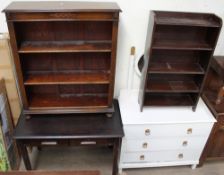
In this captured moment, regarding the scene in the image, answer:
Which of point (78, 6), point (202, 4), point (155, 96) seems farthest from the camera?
point (155, 96)

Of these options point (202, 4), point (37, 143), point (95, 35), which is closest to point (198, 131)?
point (202, 4)

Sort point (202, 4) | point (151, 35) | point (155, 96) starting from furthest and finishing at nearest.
Answer: point (155, 96)
point (202, 4)
point (151, 35)

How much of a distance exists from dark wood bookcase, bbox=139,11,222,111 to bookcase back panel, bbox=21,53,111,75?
0.39 m

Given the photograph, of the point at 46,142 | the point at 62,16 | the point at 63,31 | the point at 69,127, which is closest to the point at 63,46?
the point at 63,31

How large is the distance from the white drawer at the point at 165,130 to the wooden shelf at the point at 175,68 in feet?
1.52

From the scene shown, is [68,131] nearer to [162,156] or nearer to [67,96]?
[67,96]

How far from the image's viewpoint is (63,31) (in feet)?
5.50

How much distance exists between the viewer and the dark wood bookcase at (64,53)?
145 centimetres

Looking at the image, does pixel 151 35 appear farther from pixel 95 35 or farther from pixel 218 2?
pixel 218 2

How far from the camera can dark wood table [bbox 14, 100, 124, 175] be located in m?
1.72

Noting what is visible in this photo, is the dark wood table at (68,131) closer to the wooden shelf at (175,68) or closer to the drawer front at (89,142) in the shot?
the drawer front at (89,142)

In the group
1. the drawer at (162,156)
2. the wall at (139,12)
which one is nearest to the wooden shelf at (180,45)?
the wall at (139,12)

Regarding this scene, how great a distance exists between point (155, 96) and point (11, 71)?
134cm

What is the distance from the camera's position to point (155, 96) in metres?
2.09
